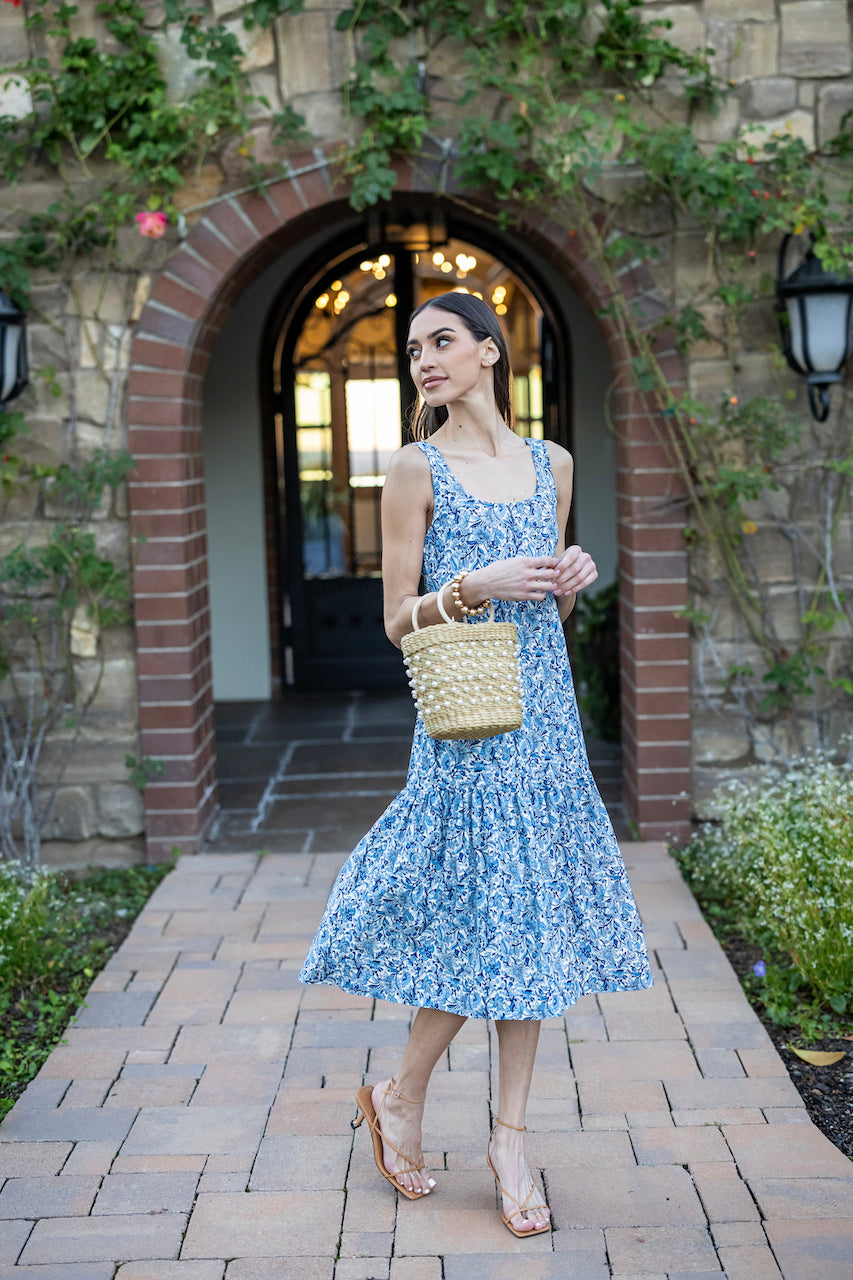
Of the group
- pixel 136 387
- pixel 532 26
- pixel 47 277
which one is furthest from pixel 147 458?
pixel 532 26

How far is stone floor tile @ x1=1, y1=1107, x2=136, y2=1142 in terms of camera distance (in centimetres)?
263

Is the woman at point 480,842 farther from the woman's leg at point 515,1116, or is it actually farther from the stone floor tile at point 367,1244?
the stone floor tile at point 367,1244

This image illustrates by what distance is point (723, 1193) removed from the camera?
7.72 ft

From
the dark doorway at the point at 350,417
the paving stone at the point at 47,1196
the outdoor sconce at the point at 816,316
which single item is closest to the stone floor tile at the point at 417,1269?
the paving stone at the point at 47,1196

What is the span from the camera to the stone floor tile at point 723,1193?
228cm

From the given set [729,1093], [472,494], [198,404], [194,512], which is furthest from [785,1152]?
[198,404]

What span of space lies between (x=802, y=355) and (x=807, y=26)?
1.05 metres

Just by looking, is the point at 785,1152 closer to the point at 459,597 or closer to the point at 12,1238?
the point at 459,597

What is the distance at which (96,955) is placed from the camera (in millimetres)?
3654

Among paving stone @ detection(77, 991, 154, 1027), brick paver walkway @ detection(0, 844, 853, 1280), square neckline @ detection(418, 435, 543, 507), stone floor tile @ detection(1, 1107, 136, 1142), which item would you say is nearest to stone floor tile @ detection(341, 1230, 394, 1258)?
brick paver walkway @ detection(0, 844, 853, 1280)

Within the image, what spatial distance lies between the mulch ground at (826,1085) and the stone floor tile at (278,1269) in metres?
1.04

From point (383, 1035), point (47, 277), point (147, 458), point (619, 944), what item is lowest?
point (383, 1035)

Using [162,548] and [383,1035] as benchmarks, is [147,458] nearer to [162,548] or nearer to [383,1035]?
[162,548]

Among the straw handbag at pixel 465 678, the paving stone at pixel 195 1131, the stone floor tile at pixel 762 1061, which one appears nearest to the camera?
the straw handbag at pixel 465 678
